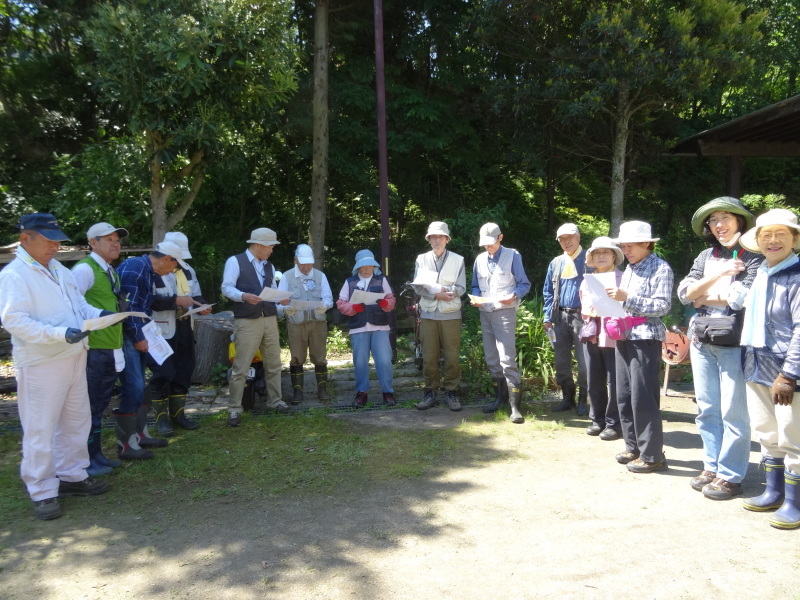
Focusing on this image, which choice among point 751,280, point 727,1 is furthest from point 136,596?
point 727,1

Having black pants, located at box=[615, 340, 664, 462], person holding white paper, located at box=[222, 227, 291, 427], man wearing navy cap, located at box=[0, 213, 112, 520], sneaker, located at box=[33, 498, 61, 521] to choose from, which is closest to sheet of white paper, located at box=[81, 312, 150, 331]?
man wearing navy cap, located at box=[0, 213, 112, 520]

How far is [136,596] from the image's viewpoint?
3354 mm

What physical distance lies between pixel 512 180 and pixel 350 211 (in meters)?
4.21

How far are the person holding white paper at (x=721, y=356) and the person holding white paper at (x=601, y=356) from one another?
1.00 meters

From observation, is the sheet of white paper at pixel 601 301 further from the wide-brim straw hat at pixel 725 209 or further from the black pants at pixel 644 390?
the wide-brim straw hat at pixel 725 209

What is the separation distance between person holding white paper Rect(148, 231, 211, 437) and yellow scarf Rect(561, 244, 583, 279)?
378cm

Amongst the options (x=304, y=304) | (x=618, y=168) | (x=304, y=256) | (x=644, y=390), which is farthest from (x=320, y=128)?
(x=644, y=390)

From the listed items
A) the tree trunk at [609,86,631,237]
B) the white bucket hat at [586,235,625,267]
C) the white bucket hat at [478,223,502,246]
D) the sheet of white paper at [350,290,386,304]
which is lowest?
the sheet of white paper at [350,290,386,304]

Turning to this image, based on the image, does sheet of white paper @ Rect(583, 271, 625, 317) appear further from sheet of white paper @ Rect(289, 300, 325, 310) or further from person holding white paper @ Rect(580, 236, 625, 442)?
sheet of white paper @ Rect(289, 300, 325, 310)

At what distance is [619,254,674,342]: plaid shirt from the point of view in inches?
186

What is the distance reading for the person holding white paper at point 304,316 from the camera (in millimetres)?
7285

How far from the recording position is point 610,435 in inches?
226

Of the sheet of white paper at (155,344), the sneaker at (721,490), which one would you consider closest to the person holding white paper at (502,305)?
the sneaker at (721,490)

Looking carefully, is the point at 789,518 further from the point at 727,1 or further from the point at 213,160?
the point at 727,1
